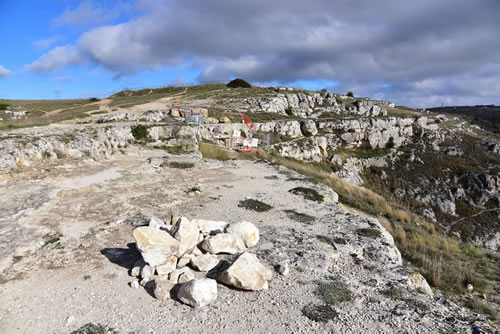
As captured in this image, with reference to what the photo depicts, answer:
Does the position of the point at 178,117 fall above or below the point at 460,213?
above

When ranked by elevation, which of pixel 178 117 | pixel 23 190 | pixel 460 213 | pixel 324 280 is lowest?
pixel 460 213

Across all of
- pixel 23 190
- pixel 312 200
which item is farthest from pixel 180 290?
pixel 23 190

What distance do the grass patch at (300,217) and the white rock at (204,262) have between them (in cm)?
422

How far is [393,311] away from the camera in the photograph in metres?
4.81

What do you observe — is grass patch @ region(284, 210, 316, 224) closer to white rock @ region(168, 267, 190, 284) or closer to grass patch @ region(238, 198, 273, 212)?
grass patch @ region(238, 198, 273, 212)

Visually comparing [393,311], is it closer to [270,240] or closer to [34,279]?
[270,240]

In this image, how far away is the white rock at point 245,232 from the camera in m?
6.89

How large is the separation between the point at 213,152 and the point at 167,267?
1775 centimetres

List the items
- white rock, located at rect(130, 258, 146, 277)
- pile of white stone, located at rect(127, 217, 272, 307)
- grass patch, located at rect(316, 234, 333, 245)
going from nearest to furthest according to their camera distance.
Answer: pile of white stone, located at rect(127, 217, 272, 307) < white rock, located at rect(130, 258, 146, 277) < grass patch, located at rect(316, 234, 333, 245)

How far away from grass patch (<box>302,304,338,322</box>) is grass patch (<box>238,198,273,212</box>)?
5.42 m

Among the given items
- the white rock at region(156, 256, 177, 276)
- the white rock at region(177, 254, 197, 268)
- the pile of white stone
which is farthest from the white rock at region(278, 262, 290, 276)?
the white rock at region(156, 256, 177, 276)

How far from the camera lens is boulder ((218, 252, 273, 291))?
5.14 m

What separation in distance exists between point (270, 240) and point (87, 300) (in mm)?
4393

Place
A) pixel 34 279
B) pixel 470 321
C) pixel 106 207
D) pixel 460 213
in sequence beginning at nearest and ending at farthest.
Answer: pixel 470 321
pixel 34 279
pixel 106 207
pixel 460 213
